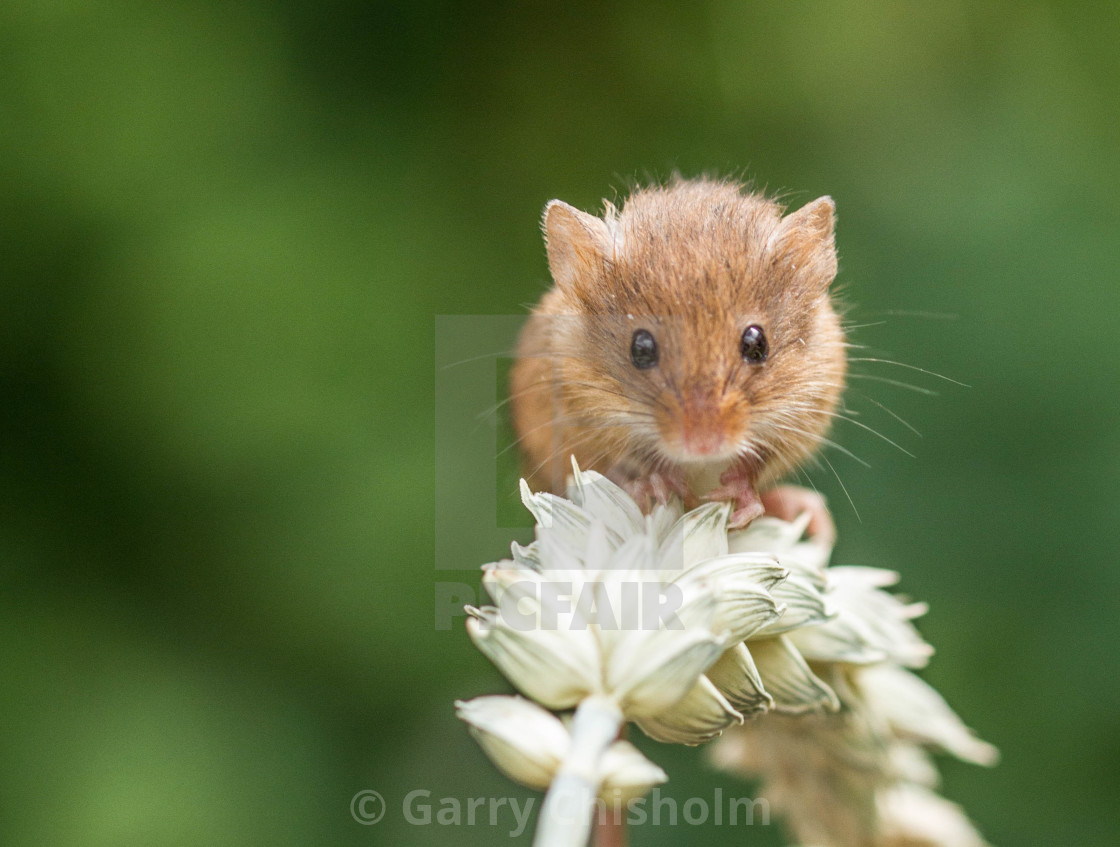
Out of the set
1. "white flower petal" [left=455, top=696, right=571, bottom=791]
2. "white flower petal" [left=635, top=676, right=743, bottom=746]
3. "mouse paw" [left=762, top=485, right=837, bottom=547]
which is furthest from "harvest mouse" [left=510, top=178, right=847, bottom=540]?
"white flower petal" [left=455, top=696, right=571, bottom=791]


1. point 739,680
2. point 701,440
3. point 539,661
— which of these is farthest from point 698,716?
point 701,440

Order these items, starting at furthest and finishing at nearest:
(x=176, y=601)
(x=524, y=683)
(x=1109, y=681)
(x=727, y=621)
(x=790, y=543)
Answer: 1. (x=176, y=601)
2. (x=1109, y=681)
3. (x=790, y=543)
4. (x=727, y=621)
5. (x=524, y=683)

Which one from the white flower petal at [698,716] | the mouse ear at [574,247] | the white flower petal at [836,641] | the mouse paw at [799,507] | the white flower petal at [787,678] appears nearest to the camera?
the white flower petal at [698,716]

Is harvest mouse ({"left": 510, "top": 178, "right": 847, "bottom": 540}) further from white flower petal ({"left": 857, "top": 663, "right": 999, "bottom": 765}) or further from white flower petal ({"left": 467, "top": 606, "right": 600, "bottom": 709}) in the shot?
white flower petal ({"left": 467, "top": 606, "right": 600, "bottom": 709})

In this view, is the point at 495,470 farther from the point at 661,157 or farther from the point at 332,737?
the point at 661,157

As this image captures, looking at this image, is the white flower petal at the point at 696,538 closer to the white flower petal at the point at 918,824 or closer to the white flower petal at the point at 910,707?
the white flower petal at the point at 910,707

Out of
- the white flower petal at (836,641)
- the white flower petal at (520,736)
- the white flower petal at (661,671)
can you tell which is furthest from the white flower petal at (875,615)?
the white flower petal at (520,736)

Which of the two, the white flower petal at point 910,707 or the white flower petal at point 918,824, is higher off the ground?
the white flower petal at point 910,707

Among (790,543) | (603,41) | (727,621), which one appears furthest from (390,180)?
(727,621)
